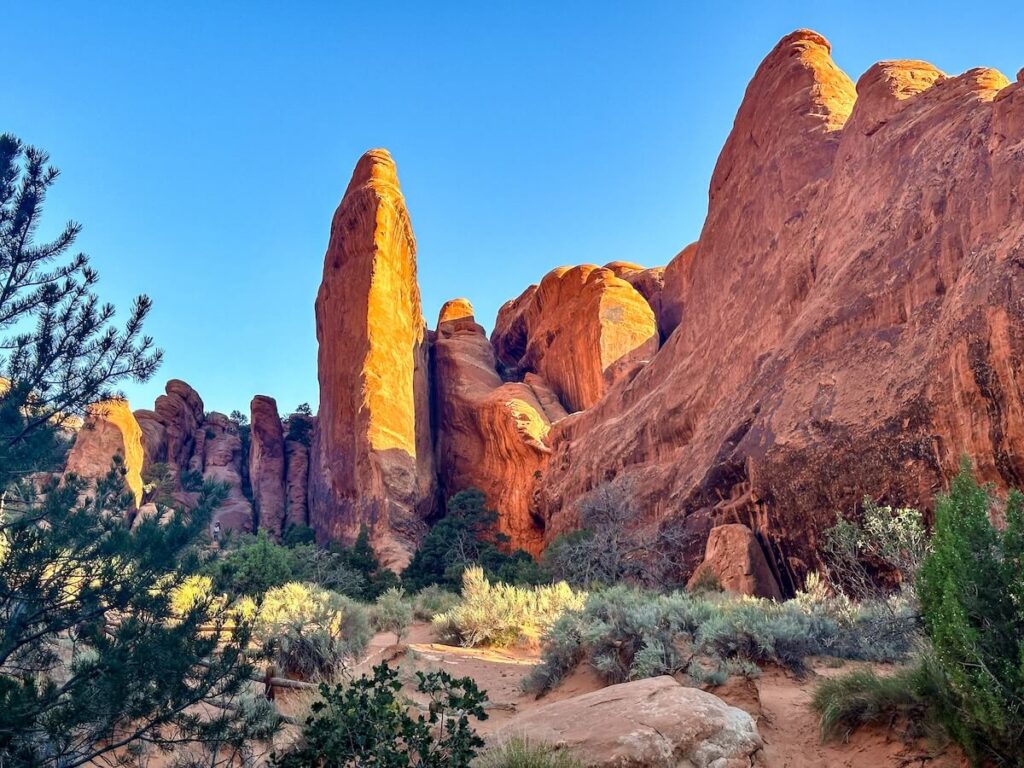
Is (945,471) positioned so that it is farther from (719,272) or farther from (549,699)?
(719,272)

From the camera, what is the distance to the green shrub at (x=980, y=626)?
14.4ft

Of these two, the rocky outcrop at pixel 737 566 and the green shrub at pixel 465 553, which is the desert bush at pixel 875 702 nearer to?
the rocky outcrop at pixel 737 566

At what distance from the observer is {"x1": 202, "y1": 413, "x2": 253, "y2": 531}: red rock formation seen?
1641 inches

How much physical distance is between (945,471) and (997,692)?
8.93 metres

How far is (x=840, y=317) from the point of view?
15844 mm

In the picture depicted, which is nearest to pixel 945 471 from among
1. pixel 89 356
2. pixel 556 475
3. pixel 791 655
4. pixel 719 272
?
pixel 791 655

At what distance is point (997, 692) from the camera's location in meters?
4.39

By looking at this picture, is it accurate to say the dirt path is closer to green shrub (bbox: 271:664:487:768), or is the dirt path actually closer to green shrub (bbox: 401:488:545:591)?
green shrub (bbox: 271:664:487:768)

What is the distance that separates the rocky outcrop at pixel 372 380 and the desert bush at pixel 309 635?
19.8m

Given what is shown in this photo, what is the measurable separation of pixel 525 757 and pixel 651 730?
101 centimetres

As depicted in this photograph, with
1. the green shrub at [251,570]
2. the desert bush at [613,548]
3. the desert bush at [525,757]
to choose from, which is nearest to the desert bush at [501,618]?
the desert bush at [613,548]

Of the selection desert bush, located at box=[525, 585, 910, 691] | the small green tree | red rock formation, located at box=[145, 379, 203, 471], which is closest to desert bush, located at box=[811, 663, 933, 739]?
desert bush, located at box=[525, 585, 910, 691]

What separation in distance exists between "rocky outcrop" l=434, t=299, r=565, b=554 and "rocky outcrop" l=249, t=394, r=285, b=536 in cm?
1151

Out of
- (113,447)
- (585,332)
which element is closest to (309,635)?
(113,447)
